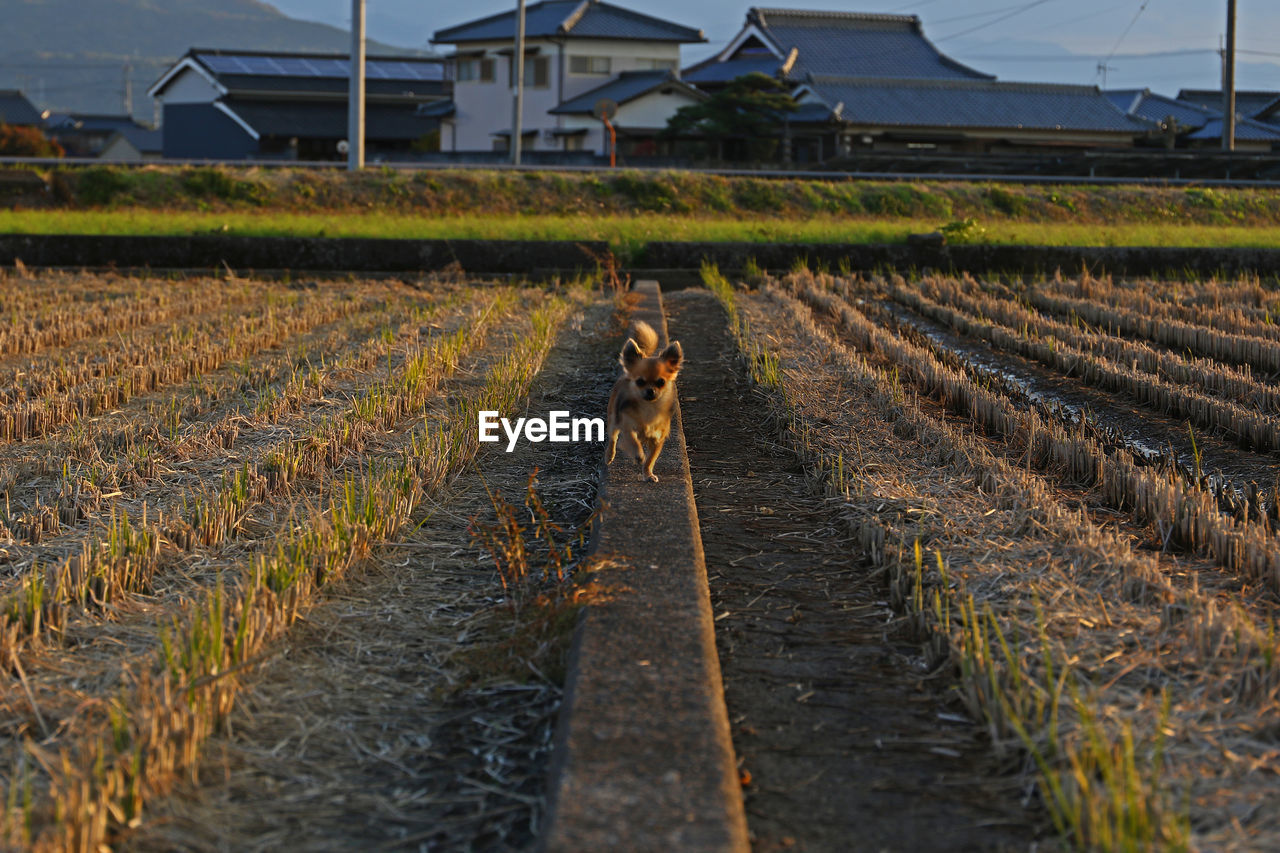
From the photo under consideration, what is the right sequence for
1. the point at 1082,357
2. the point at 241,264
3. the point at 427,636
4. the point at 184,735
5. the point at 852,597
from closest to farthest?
1. the point at 184,735
2. the point at 427,636
3. the point at 852,597
4. the point at 1082,357
5. the point at 241,264

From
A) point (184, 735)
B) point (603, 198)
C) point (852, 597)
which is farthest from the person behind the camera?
point (603, 198)

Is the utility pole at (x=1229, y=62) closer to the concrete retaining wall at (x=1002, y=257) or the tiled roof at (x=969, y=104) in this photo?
the tiled roof at (x=969, y=104)

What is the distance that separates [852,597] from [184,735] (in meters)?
1.82

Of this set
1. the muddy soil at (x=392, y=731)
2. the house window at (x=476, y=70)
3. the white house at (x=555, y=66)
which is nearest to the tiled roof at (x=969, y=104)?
the white house at (x=555, y=66)

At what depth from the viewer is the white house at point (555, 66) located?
1345 inches

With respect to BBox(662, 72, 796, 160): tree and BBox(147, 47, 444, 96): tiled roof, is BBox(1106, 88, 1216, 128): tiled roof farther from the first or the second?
BBox(147, 47, 444, 96): tiled roof

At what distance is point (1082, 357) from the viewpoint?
7219 millimetres

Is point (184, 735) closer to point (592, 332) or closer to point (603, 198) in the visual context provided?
point (592, 332)

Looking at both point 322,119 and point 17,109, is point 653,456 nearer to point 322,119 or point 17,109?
point 322,119

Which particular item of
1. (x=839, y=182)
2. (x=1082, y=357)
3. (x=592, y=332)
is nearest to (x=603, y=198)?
(x=839, y=182)

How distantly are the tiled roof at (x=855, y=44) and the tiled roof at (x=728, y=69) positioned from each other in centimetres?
59

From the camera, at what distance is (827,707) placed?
105 inches

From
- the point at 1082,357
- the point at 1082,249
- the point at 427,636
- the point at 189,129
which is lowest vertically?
the point at 427,636

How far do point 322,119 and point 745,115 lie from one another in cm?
1530
